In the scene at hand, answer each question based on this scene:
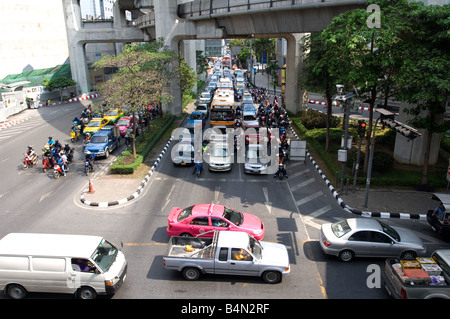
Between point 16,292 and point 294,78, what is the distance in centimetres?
3149

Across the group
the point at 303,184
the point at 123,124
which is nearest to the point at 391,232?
the point at 303,184

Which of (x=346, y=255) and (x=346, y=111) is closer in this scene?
(x=346, y=255)

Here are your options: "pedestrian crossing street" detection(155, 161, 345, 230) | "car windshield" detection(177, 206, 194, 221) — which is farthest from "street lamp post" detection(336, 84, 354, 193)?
"car windshield" detection(177, 206, 194, 221)

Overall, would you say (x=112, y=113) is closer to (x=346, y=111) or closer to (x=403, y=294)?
(x=346, y=111)

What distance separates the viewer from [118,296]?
36.8 feet

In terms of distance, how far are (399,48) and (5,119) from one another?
121 ft

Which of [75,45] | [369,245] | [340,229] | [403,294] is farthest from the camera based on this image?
[75,45]

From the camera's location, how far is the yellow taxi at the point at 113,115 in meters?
32.5

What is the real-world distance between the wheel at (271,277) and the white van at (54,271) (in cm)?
467

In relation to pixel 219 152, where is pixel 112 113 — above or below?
above

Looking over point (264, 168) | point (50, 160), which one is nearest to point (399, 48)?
point (264, 168)

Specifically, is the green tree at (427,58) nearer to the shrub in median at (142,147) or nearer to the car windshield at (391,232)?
the car windshield at (391,232)

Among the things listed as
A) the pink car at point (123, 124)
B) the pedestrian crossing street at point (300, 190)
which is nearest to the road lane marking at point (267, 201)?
the pedestrian crossing street at point (300, 190)

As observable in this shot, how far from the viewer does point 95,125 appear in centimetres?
3036
